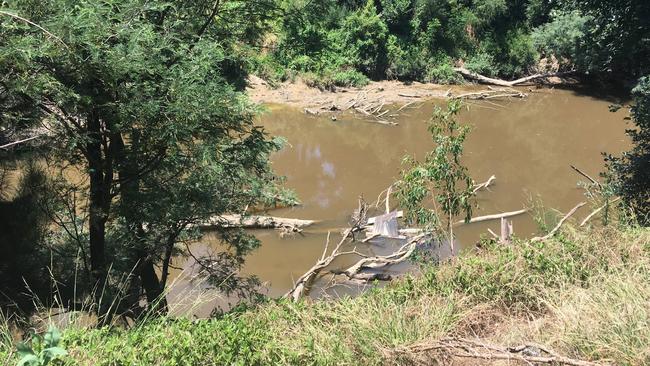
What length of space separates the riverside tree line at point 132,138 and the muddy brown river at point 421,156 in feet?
7.70

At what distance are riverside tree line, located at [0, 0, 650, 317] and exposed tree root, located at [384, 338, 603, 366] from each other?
1868 mm

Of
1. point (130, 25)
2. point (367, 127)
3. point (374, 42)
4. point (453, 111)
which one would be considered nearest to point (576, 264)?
point (453, 111)

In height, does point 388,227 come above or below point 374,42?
below

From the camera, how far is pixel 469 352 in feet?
11.0

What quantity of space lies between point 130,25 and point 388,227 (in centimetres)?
776

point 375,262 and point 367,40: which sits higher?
point 367,40

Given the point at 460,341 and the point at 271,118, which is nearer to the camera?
the point at 460,341

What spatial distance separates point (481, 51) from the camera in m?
29.0

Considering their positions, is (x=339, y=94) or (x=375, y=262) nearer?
(x=375, y=262)

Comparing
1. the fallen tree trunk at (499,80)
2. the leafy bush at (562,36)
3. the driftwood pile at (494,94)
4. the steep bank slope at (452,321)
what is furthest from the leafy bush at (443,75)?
the steep bank slope at (452,321)

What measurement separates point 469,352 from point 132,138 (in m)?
4.40

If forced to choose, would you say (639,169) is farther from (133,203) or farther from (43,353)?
(43,353)

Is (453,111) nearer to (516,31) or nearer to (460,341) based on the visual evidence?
(460,341)

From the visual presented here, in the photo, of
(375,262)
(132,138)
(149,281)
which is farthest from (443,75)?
(132,138)
